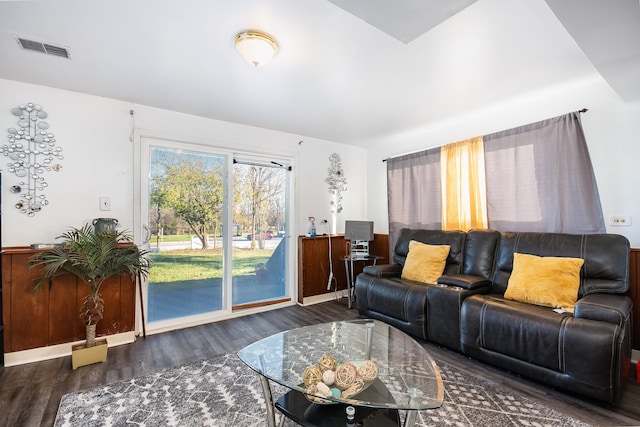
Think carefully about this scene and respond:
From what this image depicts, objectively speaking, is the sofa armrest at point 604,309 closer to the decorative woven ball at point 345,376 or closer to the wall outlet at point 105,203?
the decorative woven ball at point 345,376

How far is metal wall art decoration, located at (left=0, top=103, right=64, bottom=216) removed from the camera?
254cm

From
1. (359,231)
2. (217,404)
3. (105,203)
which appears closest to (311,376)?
(217,404)

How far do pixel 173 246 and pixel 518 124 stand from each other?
160 inches

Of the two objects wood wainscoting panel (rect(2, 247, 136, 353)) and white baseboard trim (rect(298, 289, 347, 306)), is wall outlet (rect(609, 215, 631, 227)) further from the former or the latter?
wood wainscoting panel (rect(2, 247, 136, 353))

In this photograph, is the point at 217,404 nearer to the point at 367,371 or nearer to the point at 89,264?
the point at 367,371

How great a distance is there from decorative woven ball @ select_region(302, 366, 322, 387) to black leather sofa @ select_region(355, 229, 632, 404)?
5.36ft

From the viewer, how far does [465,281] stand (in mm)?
2723

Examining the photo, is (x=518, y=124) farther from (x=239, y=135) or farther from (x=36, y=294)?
(x=36, y=294)

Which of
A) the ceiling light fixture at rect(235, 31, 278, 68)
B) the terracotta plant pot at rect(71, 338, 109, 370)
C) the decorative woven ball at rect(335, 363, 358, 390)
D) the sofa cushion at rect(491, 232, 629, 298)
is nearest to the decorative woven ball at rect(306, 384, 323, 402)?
the decorative woven ball at rect(335, 363, 358, 390)

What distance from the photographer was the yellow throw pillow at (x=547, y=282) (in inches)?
89.8

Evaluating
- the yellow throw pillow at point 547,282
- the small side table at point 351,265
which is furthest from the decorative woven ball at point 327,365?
the small side table at point 351,265

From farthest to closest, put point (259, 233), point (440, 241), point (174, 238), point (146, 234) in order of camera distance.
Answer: point (259, 233), point (440, 241), point (174, 238), point (146, 234)

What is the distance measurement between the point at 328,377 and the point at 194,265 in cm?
259

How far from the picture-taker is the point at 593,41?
1628 millimetres
